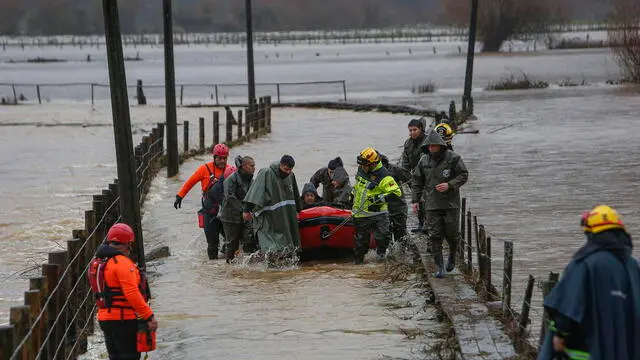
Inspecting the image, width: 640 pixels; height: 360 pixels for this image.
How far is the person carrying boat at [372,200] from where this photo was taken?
15.6 m

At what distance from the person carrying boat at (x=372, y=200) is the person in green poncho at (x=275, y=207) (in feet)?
2.72

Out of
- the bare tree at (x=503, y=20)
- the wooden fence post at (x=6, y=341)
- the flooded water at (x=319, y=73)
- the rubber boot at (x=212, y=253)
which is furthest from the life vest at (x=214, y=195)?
the bare tree at (x=503, y=20)

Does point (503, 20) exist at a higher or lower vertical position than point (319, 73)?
higher

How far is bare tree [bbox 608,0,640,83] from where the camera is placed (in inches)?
2112

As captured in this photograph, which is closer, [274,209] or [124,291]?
[124,291]

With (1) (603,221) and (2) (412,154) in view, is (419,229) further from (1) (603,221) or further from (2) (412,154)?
(1) (603,221)

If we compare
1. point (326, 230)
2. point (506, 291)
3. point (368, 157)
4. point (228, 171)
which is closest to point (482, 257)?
point (506, 291)

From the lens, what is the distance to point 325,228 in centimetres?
1655

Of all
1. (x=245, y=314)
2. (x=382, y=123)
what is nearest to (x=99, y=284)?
(x=245, y=314)

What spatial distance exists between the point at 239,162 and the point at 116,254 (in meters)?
6.75

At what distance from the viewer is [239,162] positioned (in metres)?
16.5

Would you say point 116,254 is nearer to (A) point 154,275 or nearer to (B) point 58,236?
(A) point 154,275

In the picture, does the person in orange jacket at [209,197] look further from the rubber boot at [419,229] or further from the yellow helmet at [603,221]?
the yellow helmet at [603,221]

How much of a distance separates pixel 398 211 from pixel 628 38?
129 feet
